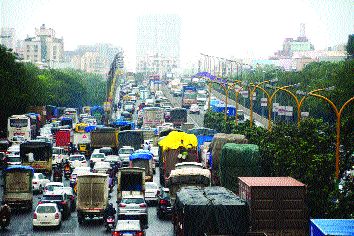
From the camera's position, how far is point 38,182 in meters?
51.0

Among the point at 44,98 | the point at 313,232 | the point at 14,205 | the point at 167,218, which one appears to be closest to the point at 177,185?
the point at 167,218

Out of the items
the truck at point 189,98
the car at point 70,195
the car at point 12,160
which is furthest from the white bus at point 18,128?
the truck at point 189,98

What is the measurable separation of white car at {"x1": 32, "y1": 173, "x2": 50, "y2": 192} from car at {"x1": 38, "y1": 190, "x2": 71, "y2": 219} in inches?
325

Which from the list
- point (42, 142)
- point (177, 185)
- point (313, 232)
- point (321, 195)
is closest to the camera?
point (313, 232)

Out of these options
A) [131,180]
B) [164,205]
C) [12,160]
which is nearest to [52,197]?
Answer: [131,180]

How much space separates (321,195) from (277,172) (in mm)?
7368

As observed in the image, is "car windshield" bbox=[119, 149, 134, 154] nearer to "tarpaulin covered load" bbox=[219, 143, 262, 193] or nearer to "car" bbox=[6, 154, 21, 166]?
"car" bbox=[6, 154, 21, 166]

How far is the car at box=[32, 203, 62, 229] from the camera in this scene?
126ft

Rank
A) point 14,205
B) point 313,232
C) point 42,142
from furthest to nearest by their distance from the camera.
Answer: point 42,142, point 14,205, point 313,232

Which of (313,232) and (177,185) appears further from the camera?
(177,185)

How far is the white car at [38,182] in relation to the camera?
50.7m

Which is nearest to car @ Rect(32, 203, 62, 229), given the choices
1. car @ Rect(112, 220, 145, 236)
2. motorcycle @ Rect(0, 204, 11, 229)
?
motorcycle @ Rect(0, 204, 11, 229)

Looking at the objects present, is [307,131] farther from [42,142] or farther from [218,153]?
[42,142]

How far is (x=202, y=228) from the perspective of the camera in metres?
30.3
